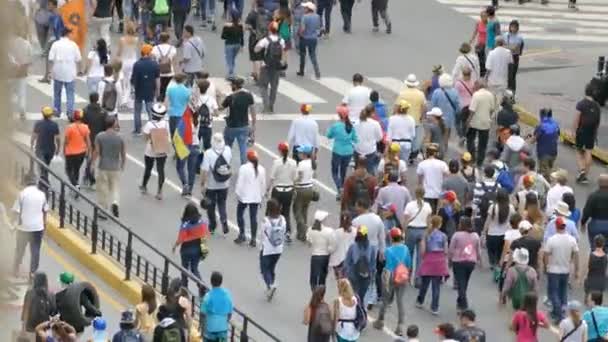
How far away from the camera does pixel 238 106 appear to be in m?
21.6

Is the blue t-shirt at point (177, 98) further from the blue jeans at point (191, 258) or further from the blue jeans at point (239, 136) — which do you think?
the blue jeans at point (191, 258)

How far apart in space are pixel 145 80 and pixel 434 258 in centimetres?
720

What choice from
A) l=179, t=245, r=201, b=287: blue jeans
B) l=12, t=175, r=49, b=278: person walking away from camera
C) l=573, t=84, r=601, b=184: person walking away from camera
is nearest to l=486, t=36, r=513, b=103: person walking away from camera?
l=573, t=84, r=601, b=184: person walking away from camera

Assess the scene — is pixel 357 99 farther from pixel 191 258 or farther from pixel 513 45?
pixel 191 258

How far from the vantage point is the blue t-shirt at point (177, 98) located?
21812mm

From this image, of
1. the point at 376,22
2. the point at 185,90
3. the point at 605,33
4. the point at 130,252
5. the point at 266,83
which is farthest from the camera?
the point at 605,33

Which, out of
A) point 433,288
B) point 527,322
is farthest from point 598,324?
point 433,288

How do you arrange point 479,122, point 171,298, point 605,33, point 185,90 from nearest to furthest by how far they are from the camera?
1. point 171,298
2. point 185,90
3. point 479,122
4. point 605,33

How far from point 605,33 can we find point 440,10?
3.88 metres

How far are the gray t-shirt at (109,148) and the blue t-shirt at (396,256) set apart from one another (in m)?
4.25

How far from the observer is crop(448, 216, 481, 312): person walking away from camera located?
57.6 feet

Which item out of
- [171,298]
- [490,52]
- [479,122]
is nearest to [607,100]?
[490,52]

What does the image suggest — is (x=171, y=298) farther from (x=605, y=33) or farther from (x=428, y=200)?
(x=605, y=33)

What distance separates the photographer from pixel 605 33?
116 feet
